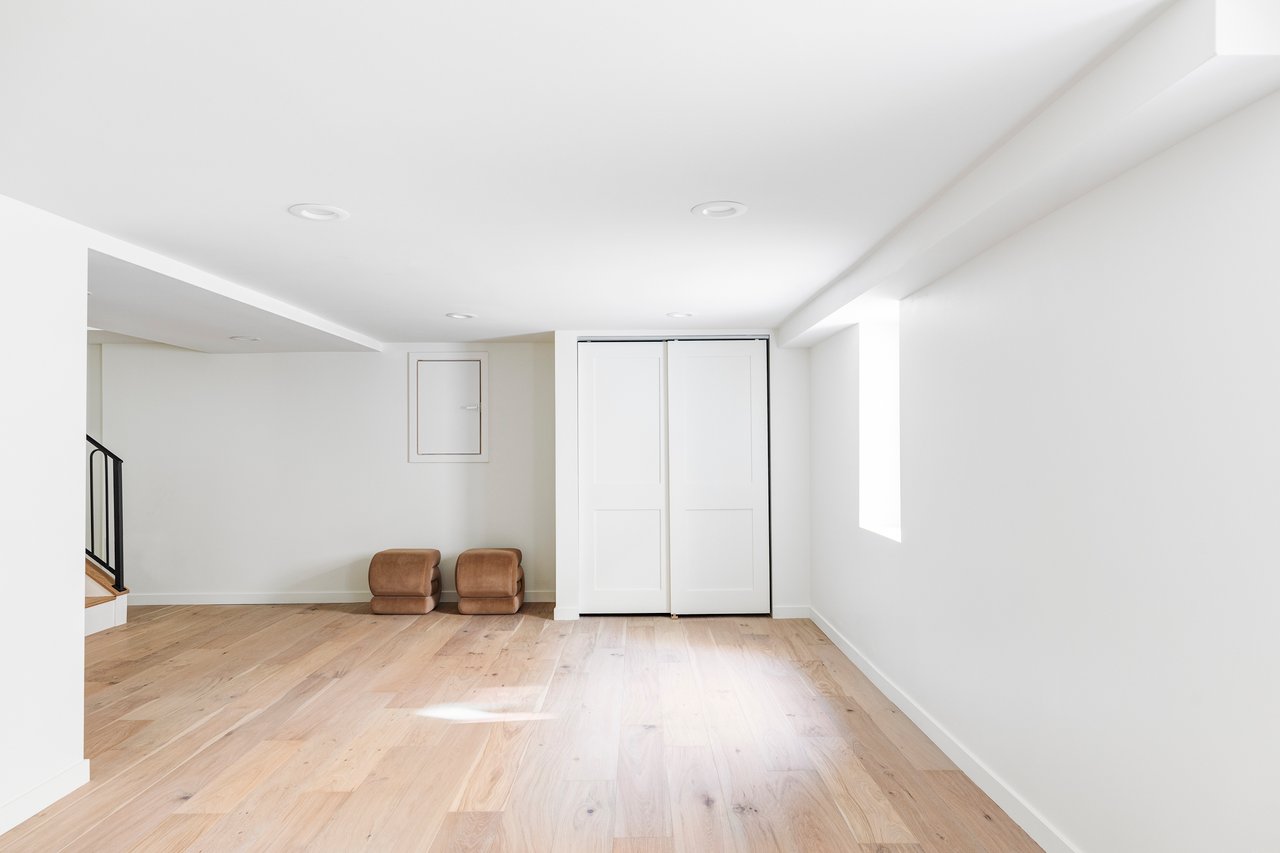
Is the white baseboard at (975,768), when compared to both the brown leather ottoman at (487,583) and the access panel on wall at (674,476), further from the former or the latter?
the brown leather ottoman at (487,583)

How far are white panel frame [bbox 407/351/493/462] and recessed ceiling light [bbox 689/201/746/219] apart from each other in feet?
13.5

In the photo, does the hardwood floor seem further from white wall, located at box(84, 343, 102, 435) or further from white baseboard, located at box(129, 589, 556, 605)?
white wall, located at box(84, 343, 102, 435)

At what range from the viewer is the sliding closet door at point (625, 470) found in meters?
6.35

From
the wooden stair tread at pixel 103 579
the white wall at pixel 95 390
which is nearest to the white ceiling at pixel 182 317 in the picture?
the white wall at pixel 95 390

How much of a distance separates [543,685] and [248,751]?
155 centimetres

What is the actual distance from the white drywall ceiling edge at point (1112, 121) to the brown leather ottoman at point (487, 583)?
4.24 metres

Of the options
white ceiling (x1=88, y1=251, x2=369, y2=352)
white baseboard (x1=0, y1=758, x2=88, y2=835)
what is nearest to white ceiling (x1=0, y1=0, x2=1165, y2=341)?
white ceiling (x1=88, y1=251, x2=369, y2=352)

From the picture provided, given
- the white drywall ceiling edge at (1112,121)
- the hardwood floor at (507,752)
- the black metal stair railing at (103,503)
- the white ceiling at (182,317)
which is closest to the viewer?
the white drywall ceiling edge at (1112,121)

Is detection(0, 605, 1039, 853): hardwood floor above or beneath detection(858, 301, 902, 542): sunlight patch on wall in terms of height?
beneath

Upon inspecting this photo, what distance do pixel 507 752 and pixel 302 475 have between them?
4.27 meters

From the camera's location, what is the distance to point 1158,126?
189cm

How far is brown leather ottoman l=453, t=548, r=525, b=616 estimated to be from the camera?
20.9 ft

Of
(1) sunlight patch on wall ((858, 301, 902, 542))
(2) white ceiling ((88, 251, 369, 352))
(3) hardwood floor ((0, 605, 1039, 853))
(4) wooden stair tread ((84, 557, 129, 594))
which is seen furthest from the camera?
(4) wooden stair tread ((84, 557, 129, 594))

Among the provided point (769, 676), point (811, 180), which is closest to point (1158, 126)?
point (811, 180)
